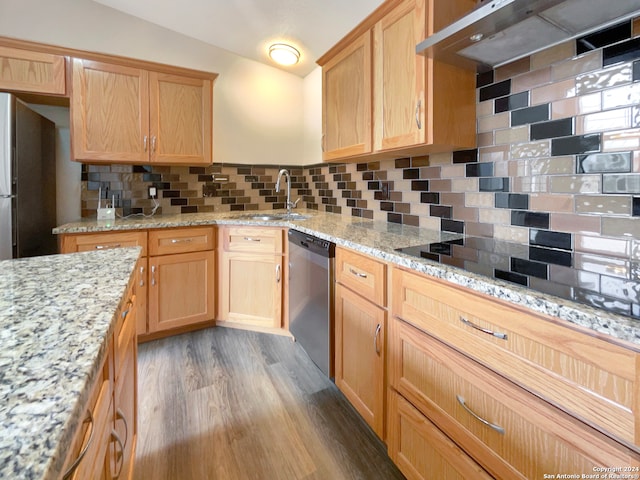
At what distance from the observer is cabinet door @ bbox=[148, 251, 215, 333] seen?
90.5 inches

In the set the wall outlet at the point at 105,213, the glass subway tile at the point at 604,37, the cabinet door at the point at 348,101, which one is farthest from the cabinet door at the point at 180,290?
the glass subway tile at the point at 604,37

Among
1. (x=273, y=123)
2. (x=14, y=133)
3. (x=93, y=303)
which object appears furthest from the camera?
(x=273, y=123)

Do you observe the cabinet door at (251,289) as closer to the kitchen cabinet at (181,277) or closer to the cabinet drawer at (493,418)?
the kitchen cabinet at (181,277)

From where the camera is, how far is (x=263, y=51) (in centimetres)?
289

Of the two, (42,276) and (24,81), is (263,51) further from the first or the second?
(42,276)

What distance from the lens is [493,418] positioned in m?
0.84

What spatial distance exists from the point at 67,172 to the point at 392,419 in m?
2.94

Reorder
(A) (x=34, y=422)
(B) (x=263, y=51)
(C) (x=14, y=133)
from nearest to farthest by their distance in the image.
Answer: (A) (x=34, y=422) < (C) (x=14, y=133) < (B) (x=263, y=51)

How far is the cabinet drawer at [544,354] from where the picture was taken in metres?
0.60

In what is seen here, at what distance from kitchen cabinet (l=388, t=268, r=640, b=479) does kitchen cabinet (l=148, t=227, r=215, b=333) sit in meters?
1.73

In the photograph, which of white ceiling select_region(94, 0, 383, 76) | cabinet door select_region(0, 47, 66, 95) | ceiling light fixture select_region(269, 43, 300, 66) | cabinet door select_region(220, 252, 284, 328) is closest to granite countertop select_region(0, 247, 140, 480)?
cabinet door select_region(220, 252, 284, 328)

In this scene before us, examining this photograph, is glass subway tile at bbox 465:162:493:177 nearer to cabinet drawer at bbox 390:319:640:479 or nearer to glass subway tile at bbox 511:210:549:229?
glass subway tile at bbox 511:210:549:229

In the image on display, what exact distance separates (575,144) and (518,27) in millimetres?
471

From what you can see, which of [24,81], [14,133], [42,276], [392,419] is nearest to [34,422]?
[42,276]
